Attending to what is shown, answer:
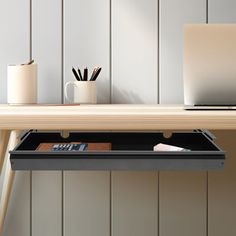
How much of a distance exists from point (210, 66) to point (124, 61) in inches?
17.8

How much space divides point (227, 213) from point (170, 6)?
28.7 inches

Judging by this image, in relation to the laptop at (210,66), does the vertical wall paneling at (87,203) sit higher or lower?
lower

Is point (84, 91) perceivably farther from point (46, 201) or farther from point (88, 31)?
point (46, 201)

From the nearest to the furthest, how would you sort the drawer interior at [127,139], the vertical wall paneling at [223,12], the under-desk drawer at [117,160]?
the under-desk drawer at [117,160]
the drawer interior at [127,139]
the vertical wall paneling at [223,12]

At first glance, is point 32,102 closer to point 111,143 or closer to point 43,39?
point 43,39

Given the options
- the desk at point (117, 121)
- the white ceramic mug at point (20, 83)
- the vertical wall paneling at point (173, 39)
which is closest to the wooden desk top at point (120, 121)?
the desk at point (117, 121)

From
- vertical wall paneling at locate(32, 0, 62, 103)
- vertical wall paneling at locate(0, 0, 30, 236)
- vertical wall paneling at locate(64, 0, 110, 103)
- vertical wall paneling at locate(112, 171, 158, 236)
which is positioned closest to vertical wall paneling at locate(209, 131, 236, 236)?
vertical wall paneling at locate(112, 171, 158, 236)

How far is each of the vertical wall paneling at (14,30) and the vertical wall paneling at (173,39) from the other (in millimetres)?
454

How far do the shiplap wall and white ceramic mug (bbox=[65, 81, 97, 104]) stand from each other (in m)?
0.12

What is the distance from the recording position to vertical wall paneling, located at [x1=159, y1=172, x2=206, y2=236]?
167 centimetres

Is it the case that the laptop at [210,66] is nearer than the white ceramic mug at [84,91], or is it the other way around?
the laptop at [210,66]

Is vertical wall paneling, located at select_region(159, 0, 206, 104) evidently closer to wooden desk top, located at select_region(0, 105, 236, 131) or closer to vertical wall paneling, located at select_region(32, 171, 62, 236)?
vertical wall paneling, located at select_region(32, 171, 62, 236)

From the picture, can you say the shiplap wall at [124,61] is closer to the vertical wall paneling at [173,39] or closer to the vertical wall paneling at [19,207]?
the vertical wall paneling at [173,39]

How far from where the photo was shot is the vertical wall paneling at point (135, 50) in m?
1.63
